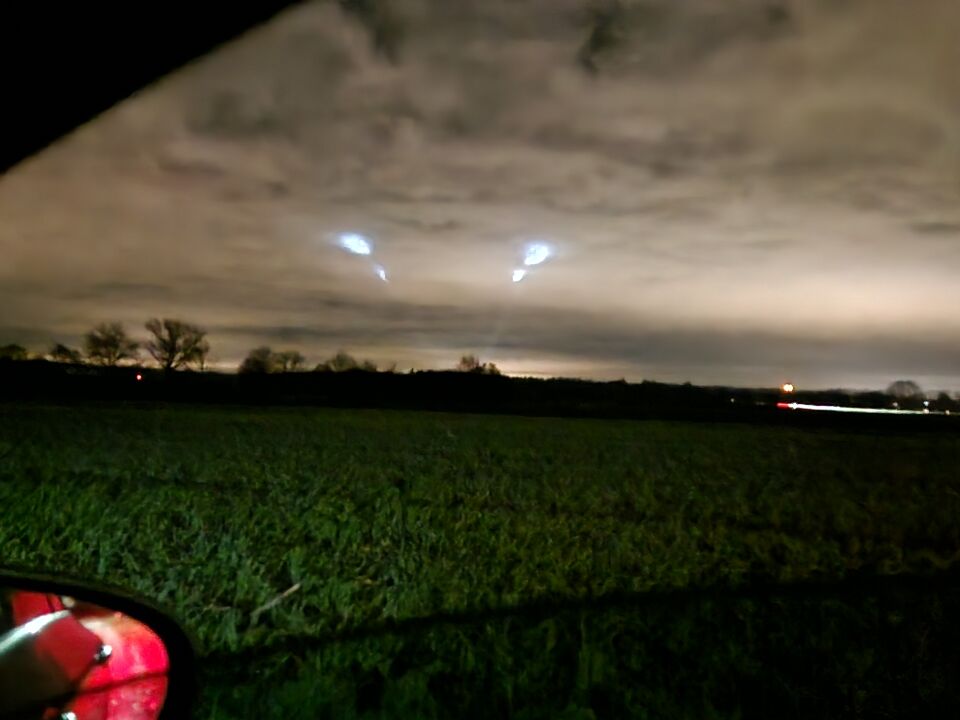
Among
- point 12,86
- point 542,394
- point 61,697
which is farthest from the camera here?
point 542,394

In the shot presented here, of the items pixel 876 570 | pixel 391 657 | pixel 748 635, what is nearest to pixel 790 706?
pixel 748 635

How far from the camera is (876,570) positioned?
7984 mm

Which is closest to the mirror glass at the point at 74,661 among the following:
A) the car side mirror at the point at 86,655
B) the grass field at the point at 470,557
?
the car side mirror at the point at 86,655

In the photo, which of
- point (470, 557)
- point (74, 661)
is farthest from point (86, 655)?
point (470, 557)

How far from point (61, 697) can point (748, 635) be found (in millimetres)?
4825

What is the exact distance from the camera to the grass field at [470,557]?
499cm

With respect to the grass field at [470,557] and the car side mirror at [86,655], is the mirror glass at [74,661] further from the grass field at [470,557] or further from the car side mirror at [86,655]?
the grass field at [470,557]

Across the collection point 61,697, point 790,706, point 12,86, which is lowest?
point 790,706

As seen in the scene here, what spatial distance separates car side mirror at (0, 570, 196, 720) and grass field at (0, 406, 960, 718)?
8.94 feet

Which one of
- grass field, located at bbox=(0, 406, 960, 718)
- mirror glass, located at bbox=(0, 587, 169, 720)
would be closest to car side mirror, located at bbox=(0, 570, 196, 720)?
mirror glass, located at bbox=(0, 587, 169, 720)

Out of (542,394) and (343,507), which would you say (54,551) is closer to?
(343,507)

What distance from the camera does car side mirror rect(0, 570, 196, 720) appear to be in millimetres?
1743

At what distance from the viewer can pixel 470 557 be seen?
8047 millimetres

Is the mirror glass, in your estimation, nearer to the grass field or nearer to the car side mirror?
the car side mirror
